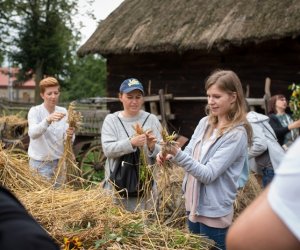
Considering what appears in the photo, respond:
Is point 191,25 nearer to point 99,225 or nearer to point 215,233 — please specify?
point 215,233

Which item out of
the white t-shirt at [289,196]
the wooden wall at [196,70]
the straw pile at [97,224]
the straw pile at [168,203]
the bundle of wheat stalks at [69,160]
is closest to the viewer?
the white t-shirt at [289,196]

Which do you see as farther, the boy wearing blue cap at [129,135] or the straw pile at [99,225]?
the boy wearing blue cap at [129,135]

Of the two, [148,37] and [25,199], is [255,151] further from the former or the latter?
[148,37]

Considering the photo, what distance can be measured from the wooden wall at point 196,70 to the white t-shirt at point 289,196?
7.48 m

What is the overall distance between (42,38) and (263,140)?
24847mm

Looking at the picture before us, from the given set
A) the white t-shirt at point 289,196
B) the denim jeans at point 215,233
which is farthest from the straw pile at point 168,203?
the white t-shirt at point 289,196

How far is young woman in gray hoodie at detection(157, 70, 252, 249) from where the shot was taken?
8.93 ft

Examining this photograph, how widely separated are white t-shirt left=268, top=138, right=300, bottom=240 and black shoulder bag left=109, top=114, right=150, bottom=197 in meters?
2.53

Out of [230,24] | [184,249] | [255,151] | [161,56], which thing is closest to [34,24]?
[161,56]

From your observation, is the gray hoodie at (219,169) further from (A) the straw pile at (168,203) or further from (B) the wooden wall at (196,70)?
(B) the wooden wall at (196,70)

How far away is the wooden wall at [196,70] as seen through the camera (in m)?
8.17

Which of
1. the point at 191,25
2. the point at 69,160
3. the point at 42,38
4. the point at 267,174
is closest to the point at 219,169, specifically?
the point at 69,160

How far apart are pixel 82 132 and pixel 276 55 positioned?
3.36m

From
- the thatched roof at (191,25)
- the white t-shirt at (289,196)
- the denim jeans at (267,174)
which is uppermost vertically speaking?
the thatched roof at (191,25)
